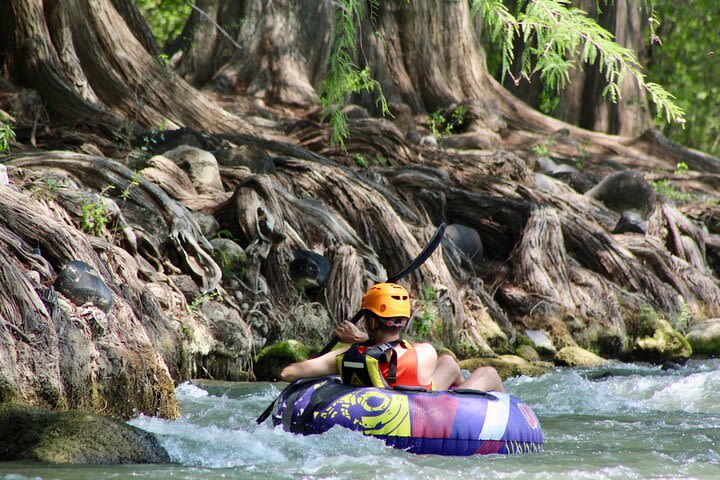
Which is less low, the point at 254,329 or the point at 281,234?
the point at 281,234

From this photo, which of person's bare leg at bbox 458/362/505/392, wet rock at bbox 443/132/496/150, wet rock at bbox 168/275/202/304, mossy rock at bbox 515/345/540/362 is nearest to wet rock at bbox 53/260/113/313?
wet rock at bbox 168/275/202/304

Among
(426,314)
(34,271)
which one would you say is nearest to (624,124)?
(426,314)

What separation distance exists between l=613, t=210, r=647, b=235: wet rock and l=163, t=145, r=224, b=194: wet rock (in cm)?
586

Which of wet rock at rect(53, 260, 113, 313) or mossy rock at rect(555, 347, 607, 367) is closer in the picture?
wet rock at rect(53, 260, 113, 313)

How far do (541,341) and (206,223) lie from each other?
3830mm

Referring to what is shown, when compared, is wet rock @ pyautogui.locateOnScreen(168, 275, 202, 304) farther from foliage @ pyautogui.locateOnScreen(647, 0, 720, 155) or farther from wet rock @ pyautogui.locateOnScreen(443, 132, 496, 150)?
foliage @ pyautogui.locateOnScreen(647, 0, 720, 155)

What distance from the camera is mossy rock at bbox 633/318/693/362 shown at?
35.1ft

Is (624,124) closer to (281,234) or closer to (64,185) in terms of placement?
(281,234)

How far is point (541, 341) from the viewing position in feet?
33.6

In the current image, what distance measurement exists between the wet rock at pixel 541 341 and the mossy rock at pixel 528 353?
6.0 inches

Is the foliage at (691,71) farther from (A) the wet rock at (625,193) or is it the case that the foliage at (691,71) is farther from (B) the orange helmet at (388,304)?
(B) the orange helmet at (388,304)

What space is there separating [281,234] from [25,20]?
13.0ft

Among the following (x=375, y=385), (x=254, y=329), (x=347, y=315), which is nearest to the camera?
(x=375, y=385)

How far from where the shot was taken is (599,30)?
18.7 feet
